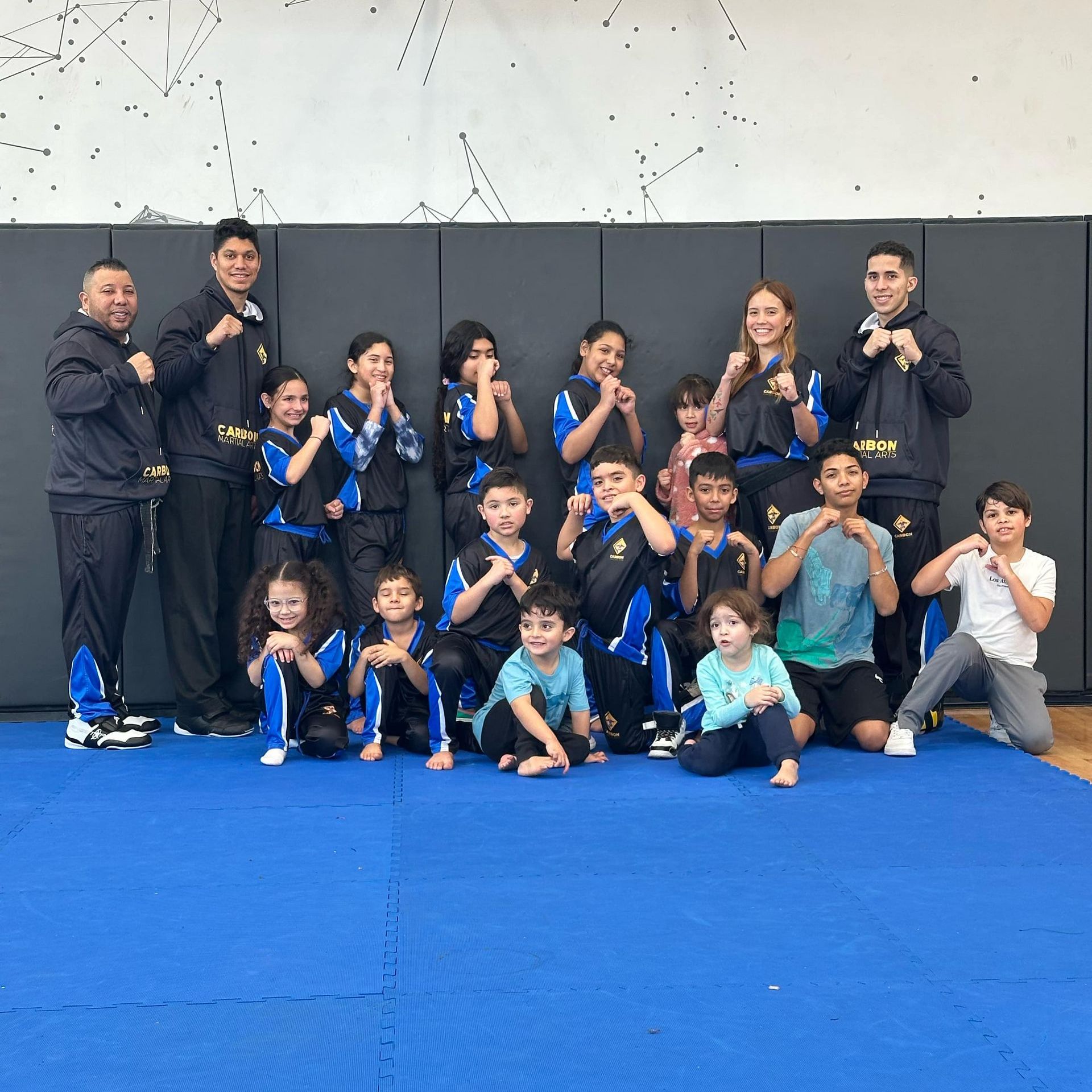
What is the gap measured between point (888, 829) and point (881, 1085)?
157 cm

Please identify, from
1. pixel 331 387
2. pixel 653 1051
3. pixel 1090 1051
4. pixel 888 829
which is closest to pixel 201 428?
pixel 331 387

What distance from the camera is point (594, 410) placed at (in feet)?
17.4

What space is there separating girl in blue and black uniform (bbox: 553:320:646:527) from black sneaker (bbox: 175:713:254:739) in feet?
6.01

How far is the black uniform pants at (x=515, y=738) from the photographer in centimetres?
442

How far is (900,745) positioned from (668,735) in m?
0.90

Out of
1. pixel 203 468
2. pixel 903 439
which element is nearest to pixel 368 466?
pixel 203 468

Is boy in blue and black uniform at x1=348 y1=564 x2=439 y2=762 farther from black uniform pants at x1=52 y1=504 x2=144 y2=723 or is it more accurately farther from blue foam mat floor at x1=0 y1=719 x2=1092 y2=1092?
black uniform pants at x1=52 y1=504 x2=144 y2=723

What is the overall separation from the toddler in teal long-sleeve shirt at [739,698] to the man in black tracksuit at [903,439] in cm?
111

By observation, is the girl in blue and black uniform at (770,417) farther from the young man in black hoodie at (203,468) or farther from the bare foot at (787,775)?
the young man in black hoodie at (203,468)

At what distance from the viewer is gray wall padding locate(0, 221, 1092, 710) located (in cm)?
551

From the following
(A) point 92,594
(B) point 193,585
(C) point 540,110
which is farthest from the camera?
(C) point 540,110

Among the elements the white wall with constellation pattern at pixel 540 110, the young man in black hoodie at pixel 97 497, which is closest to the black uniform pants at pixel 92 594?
the young man in black hoodie at pixel 97 497

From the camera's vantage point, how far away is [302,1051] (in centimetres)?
222

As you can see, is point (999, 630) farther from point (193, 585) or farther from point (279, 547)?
point (193, 585)
